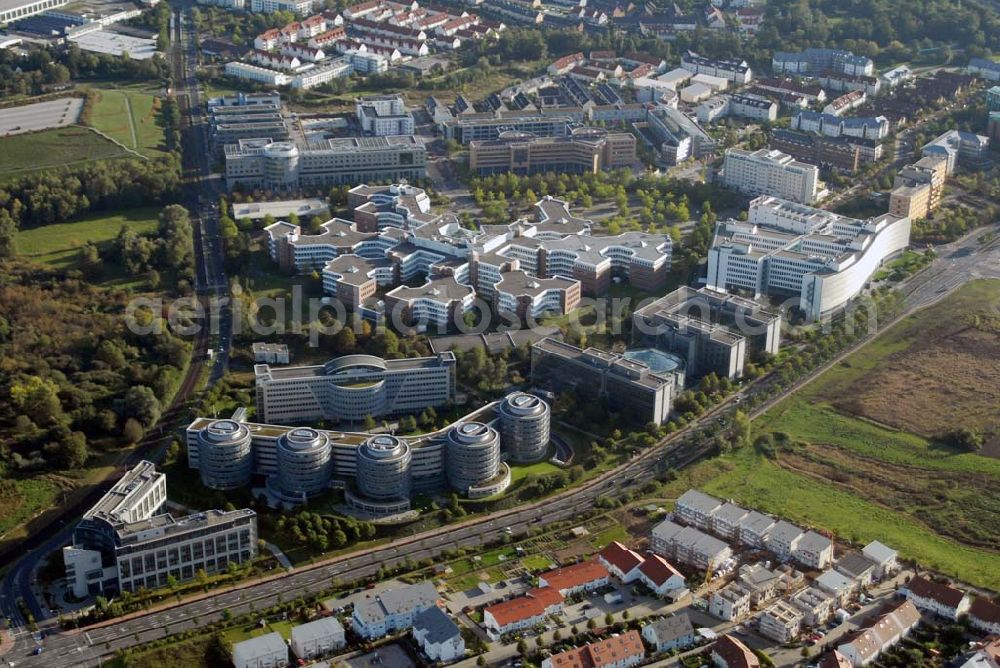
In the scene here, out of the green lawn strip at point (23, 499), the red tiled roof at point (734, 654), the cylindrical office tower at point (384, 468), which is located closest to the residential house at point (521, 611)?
the red tiled roof at point (734, 654)

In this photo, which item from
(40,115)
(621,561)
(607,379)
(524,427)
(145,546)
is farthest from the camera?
(40,115)

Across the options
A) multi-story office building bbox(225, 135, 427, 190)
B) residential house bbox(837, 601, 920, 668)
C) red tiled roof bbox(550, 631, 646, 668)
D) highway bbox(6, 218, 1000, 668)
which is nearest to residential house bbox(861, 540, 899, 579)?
residential house bbox(837, 601, 920, 668)

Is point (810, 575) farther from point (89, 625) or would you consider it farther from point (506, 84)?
point (506, 84)

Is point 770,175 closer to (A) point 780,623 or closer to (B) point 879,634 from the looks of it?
(A) point 780,623

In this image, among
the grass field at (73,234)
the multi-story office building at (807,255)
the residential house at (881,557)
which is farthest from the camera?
the grass field at (73,234)

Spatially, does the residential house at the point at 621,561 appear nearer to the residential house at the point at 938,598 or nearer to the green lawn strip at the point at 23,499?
the residential house at the point at 938,598

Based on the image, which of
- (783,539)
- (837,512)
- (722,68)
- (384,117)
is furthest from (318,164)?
(783,539)

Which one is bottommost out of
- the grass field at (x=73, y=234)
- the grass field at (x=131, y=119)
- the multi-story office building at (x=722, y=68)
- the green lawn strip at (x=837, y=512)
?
the green lawn strip at (x=837, y=512)
